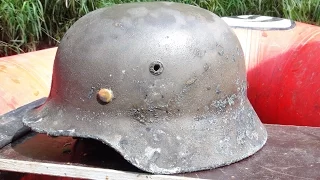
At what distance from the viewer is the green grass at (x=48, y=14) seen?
2576mm

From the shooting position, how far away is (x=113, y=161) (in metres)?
1.26

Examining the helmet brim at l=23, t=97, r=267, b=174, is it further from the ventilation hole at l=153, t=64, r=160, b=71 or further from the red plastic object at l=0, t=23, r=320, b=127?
the red plastic object at l=0, t=23, r=320, b=127

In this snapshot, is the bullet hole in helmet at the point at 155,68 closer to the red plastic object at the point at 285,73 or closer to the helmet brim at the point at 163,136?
the helmet brim at the point at 163,136

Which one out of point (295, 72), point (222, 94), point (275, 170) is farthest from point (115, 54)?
point (295, 72)

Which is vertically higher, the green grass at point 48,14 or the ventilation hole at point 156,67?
the ventilation hole at point 156,67

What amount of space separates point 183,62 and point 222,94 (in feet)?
0.46

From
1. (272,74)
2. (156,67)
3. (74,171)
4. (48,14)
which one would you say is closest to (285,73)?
(272,74)

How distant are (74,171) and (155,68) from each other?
30 centimetres

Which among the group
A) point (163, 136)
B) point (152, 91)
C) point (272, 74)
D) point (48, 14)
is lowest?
point (272, 74)

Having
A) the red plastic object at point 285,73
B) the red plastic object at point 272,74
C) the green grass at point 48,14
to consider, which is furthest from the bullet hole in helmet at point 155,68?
the green grass at point 48,14

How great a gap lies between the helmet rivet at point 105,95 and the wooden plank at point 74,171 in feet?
0.55

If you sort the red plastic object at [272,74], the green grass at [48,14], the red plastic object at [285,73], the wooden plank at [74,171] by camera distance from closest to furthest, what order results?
the wooden plank at [74,171] < the red plastic object at [272,74] < the red plastic object at [285,73] < the green grass at [48,14]

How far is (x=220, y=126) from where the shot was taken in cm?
129

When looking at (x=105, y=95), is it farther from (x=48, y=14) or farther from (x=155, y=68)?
(x=48, y=14)
